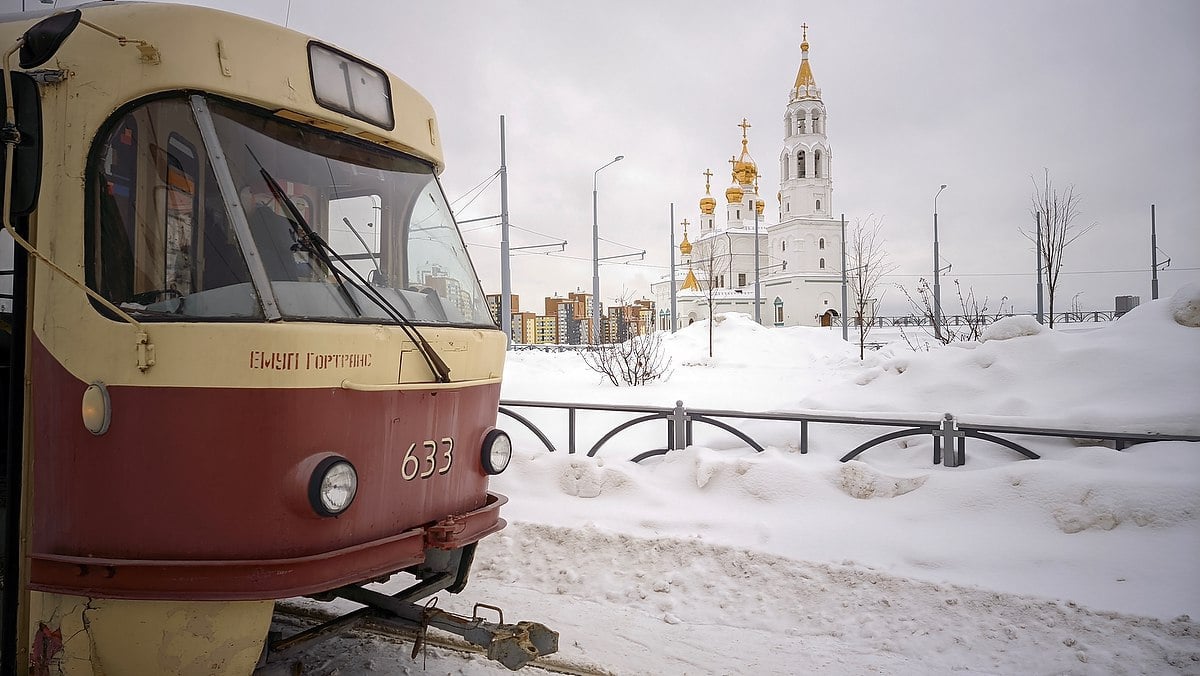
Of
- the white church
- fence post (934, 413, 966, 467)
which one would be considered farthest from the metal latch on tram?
the white church

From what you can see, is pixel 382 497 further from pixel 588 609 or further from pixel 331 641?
pixel 588 609

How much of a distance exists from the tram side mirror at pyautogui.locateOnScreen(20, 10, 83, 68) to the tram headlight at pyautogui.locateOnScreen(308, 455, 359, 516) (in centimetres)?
214

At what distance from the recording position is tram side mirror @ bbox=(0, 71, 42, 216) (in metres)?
3.05

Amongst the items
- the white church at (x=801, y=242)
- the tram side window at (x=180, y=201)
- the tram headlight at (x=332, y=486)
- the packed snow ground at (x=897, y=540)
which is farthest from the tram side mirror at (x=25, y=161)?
the white church at (x=801, y=242)

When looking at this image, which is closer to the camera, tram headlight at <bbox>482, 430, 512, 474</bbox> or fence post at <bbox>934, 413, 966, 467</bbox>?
tram headlight at <bbox>482, 430, 512, 474</bbox>

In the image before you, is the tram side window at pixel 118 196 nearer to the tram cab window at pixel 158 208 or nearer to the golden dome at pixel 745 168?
the tram cab window at pixel 158 208

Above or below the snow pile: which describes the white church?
above

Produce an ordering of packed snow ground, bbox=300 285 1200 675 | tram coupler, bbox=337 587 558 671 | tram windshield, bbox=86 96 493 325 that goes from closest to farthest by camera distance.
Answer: tram windshield, bbox=86 96 493 325 → tram coupler, bbox=337 587 558 671 → packed snow ground, bbox=300 285 1200 675

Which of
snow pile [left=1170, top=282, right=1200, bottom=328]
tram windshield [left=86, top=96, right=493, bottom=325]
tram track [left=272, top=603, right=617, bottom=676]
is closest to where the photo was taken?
tram windshield [left=86, top=96, right=493, bottom=325]

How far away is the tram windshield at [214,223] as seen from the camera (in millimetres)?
3121

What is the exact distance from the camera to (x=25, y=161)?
306cm

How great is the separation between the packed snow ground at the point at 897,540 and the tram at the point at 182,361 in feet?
5.34

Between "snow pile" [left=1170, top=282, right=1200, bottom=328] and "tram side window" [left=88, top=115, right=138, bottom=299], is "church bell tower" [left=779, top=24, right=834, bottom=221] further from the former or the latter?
"tram side window" [left=88, top=115, right=138, bottom=299]

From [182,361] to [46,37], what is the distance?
1.55 m
